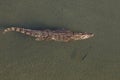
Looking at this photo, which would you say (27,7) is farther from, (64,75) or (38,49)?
(64,75)

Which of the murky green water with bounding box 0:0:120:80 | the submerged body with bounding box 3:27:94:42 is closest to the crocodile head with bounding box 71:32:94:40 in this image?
the submerged body with bounding box 3:27:94:42

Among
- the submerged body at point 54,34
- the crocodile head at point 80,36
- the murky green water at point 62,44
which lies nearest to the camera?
the murky green water at point 62,44

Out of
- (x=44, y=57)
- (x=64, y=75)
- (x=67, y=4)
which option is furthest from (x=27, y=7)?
(x=64, y=75)

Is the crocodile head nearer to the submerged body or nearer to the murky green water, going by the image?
the submerged body

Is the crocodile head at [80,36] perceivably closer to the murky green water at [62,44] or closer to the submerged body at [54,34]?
the submerged body at [54,34]

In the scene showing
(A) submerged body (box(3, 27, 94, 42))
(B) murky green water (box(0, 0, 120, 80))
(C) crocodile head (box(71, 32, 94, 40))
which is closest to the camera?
(B) murky green water (box(0, 0, 120, 80))

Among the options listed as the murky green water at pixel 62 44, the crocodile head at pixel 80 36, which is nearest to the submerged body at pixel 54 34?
the crocodile head at pixel 80 36
